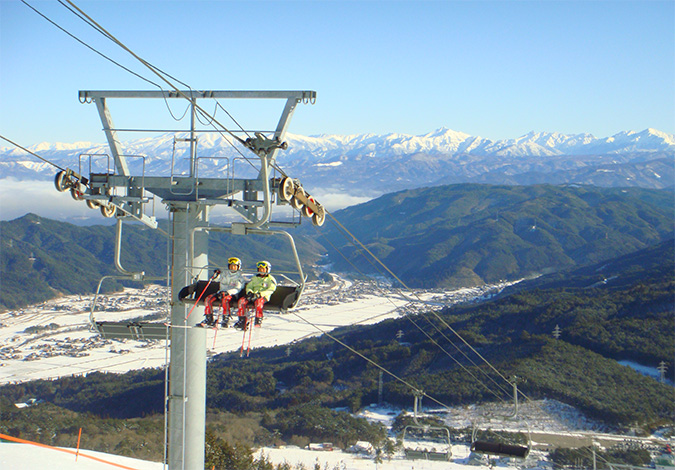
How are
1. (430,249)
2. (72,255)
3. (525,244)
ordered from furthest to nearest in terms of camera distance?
(430,249) → (525,244) → (72,255)

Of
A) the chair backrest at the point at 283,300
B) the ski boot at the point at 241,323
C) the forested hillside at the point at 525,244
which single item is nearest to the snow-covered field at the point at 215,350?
the ski boot at the point at 241,323

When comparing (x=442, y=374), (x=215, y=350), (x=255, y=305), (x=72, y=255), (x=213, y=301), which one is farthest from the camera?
(x=72, y=255)

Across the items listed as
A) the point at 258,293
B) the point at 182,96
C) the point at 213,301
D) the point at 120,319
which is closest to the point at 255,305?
the point at 258,293

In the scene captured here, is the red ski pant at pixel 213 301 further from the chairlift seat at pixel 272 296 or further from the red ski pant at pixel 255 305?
the red ski pant at pixel 255 305

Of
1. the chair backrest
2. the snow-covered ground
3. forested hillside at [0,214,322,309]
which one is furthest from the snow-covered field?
forested hillside at [0,214,322,309]

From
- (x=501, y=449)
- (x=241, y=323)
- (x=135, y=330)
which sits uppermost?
(x=241, y=323)

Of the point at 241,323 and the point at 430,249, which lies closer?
the point at 241,323

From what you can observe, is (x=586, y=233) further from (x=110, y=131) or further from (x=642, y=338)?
(x=110, y=131)

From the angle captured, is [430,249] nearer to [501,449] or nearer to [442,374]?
[442,374]

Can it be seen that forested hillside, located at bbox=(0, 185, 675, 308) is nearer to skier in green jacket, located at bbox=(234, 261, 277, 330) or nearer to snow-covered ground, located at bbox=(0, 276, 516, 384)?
snow-covered ground, located at bbox=(0, 276, 516, 384)
